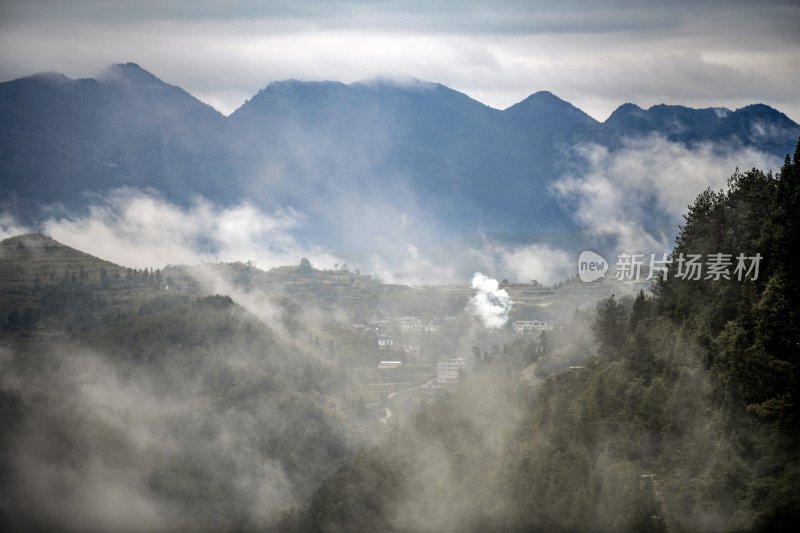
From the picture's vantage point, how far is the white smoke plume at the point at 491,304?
5453 inches

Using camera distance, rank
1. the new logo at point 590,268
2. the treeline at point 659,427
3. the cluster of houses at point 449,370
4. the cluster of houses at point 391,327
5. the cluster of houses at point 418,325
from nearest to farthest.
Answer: the treeline at point 659,427 < the new logo at point 590,268 < the cluster of houses at point 449,370 < the cluster of houses at point 391,327 < the cluster of houses at point 418,325

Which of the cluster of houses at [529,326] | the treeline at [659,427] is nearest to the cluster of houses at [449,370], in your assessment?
the cluster of houses at [529,326]

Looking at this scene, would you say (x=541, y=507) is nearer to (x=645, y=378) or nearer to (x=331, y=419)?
(x=645, y=378)

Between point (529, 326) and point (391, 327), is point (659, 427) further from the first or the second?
point (391, 327)

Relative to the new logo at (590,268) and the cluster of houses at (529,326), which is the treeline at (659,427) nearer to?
the new logo at (590,268)

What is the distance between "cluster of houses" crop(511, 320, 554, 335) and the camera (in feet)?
401

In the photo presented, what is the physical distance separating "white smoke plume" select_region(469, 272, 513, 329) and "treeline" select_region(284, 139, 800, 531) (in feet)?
221

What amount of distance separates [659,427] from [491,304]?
10084 centimetres

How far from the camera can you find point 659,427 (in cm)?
4431

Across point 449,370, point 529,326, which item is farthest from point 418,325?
point 449,370

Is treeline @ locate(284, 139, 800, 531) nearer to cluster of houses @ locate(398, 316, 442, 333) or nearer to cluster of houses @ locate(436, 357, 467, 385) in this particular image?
cluster of houses @ locate(436, 357, 467, 385)

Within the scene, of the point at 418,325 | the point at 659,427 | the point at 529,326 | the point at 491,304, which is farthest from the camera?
the point at 418,325

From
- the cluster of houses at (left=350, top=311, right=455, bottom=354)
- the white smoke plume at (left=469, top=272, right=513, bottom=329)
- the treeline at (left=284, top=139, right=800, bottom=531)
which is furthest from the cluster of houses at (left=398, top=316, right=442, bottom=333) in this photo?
the treeline at (left=284, top=139, right=800, bottom=531)

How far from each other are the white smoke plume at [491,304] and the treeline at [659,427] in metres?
67.3
